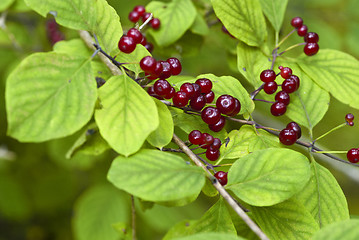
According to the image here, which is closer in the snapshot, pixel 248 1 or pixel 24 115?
pixel 24 115

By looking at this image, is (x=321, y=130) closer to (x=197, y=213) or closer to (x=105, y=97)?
(x=197, y=213)

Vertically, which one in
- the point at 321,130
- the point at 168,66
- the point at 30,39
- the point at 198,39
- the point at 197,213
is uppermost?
the point at 168,66

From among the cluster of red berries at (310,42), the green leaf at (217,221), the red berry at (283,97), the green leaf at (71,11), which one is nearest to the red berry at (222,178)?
the green leaf at (217,221)

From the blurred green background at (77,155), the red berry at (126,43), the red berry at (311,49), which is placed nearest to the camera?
the red berry at (126,43)

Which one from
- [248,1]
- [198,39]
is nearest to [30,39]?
[198,39]

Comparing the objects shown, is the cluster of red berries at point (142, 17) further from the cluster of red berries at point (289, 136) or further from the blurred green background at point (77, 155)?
the cluster of red berries at point (289, 136)

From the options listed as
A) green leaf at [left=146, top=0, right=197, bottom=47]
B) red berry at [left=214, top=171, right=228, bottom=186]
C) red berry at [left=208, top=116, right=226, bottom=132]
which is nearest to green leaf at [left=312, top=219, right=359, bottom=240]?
red berry at [left=214, top=171, right=228, bottom=186]
